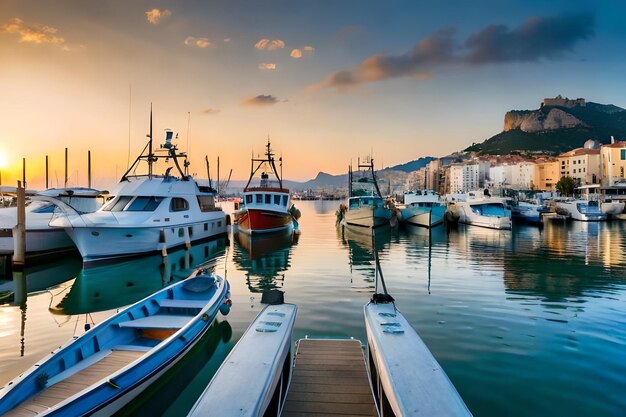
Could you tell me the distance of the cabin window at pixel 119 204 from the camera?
2514cm

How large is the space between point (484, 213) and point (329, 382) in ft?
152

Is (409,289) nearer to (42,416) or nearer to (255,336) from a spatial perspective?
(255,336)

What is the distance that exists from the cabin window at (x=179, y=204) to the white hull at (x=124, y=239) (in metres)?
1.29

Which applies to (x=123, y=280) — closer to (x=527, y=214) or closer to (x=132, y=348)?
(x=132, y=348)

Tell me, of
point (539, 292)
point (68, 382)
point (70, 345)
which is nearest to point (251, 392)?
point (68, 382)

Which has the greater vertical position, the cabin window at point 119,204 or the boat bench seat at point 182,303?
the cabin window at point 119,204

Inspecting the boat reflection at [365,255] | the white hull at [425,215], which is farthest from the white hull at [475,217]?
the boat reflection at [365,255]

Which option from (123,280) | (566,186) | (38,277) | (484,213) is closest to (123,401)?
(123,280)

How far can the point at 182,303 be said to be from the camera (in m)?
10.8

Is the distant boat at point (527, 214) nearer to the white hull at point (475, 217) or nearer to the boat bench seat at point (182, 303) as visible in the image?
the white hull at point (475, 217)

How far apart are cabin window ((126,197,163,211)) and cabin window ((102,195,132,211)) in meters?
0.53

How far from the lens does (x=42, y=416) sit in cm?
481

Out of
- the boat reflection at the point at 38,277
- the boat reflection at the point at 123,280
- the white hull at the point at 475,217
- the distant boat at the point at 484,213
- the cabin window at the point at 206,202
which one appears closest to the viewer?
the boat reflection at the point at 123,280

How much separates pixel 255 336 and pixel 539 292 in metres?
13.3
